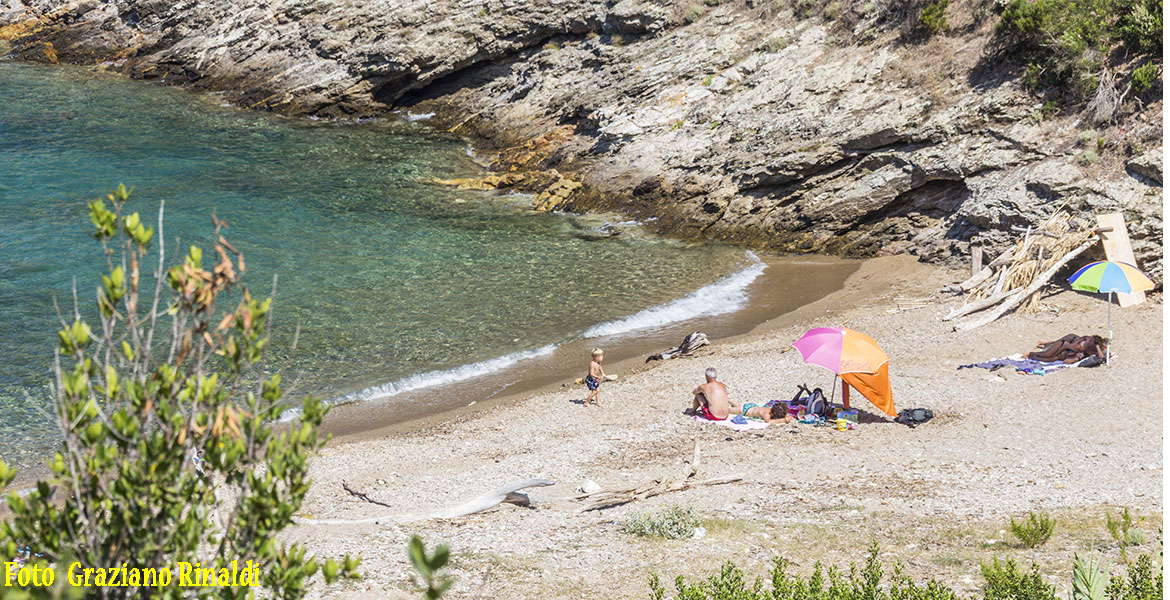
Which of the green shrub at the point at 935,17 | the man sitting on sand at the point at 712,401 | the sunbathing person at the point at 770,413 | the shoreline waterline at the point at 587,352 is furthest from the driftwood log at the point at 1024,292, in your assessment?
the green shrub at the point at 935,17

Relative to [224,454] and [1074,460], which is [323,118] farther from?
[224,454]

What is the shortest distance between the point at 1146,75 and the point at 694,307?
12786mm

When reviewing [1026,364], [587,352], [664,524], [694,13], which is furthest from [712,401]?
[694,13]

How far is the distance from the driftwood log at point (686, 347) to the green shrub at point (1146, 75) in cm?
1341

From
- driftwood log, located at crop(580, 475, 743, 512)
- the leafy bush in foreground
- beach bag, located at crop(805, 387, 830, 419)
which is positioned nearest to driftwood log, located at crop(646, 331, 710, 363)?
beach bag, located at crop(805, 387, 830, 419)

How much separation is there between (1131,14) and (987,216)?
676 cm

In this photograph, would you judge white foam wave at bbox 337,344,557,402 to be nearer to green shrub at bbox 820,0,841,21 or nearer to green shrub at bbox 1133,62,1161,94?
green shrub at bbox 1133,62,1161,94

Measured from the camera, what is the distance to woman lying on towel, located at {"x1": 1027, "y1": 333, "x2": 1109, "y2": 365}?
57.2 ft

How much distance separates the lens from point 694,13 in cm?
3944

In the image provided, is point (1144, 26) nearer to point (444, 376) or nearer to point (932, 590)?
point (444, 376)

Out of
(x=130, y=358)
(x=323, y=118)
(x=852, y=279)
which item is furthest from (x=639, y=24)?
(x=130, y=358)

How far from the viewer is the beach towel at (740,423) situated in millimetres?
16189

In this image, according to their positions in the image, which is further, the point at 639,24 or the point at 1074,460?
the point at 639,24

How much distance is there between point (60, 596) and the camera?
398cm
